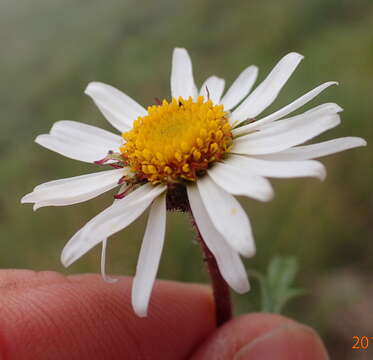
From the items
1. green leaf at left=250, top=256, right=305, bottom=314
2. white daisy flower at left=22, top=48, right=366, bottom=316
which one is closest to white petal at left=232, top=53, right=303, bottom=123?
white daisy flower at left=22, top=48, right=366, bottom=316

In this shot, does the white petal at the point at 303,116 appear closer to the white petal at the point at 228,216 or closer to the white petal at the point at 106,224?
the white petal at the point at 228,216

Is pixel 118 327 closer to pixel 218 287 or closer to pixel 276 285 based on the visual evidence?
pixel 218 287

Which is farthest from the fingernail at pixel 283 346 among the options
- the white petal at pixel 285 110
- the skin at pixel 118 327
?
the white petal at pixel 285 110

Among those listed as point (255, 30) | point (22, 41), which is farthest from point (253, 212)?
point (22, 41)

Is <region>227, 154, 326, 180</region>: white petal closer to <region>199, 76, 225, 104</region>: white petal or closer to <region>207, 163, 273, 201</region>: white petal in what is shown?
<region>207, 163, 273, 201</region>: white petal

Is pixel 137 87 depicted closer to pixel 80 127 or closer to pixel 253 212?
pixel 253 212

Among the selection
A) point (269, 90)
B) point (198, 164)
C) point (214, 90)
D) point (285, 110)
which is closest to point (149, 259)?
point (198, 164)

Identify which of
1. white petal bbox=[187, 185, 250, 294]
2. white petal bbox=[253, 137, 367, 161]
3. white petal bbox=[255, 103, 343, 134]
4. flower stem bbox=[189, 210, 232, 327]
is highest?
white petal bbox=[255, 103, 343, 134]
